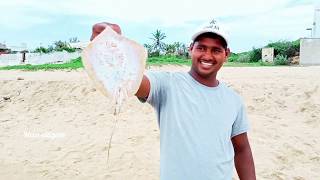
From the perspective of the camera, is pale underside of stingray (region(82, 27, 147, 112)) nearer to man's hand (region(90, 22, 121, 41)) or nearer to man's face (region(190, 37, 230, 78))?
man's hand (region(90, 22, 121, 41))

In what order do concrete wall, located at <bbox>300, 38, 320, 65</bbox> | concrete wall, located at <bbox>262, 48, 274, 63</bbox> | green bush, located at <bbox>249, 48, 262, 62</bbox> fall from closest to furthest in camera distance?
concrete wall, located at <bbox>300, 38, 320, 65</bbox>
concrete wall, located at <bbox>262, 48, 274, 63</bbox>
green bush, located at <bbox>249, 48, 262, 62</bbox>

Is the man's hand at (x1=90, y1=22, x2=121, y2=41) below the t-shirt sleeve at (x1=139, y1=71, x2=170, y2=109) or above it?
above

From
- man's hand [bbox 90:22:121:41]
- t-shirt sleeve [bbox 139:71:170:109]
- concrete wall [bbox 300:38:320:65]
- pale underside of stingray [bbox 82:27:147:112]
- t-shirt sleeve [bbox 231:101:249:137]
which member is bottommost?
t-shirt sleeve [bbox 231:101:249:137]

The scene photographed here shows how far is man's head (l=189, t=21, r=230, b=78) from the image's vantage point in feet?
6.22

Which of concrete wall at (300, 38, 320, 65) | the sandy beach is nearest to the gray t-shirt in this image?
the sandy beach

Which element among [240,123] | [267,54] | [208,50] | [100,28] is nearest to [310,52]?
[267,54]

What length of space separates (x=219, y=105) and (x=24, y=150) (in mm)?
5962

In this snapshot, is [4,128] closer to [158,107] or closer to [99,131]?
[99,131]

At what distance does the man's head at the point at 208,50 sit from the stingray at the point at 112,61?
Result: 0.41m

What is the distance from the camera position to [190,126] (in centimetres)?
179

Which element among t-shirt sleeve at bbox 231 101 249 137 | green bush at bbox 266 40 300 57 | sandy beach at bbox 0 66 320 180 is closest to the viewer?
t-shirt sleeve at bbox 231 101 249 137

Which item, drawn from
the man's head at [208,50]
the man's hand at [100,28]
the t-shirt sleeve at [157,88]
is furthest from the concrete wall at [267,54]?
the man's hand at [100,28]

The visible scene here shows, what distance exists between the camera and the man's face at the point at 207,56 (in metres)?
1.89

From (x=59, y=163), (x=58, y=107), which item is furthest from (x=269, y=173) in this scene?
(x=58, y=107)
